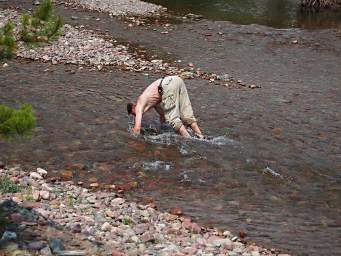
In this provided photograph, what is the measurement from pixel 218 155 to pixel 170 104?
5.25 ft

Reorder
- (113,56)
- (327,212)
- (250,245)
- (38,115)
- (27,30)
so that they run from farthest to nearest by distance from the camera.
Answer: (113,56) < (38,115) < (327,212) < (250,245) < (27,30)

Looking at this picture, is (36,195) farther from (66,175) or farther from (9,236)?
(9,236)

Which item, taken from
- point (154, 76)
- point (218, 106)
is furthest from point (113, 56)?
point (218, 106)

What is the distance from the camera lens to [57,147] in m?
10.9

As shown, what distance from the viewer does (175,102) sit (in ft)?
37.9

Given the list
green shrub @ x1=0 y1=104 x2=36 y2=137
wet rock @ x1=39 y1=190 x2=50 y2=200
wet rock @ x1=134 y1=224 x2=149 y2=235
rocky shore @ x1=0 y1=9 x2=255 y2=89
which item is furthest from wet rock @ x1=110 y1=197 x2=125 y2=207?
rocky shore @ x1=0 y1=9 x2=255 y2=89

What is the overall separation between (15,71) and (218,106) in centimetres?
695

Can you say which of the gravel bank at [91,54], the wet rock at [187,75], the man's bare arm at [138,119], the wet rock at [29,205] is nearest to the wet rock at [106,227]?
the wet rock at [29,205]

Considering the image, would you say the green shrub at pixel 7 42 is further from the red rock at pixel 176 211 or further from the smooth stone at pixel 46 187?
the red rock at pixel 176 211

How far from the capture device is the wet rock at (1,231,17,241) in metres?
6.05

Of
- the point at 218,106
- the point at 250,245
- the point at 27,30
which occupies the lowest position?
the point at 250,245

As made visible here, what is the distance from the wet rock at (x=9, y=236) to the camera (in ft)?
19.8

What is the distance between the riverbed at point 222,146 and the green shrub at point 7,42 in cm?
383

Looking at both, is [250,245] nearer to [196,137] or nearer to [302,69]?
[196,137]
